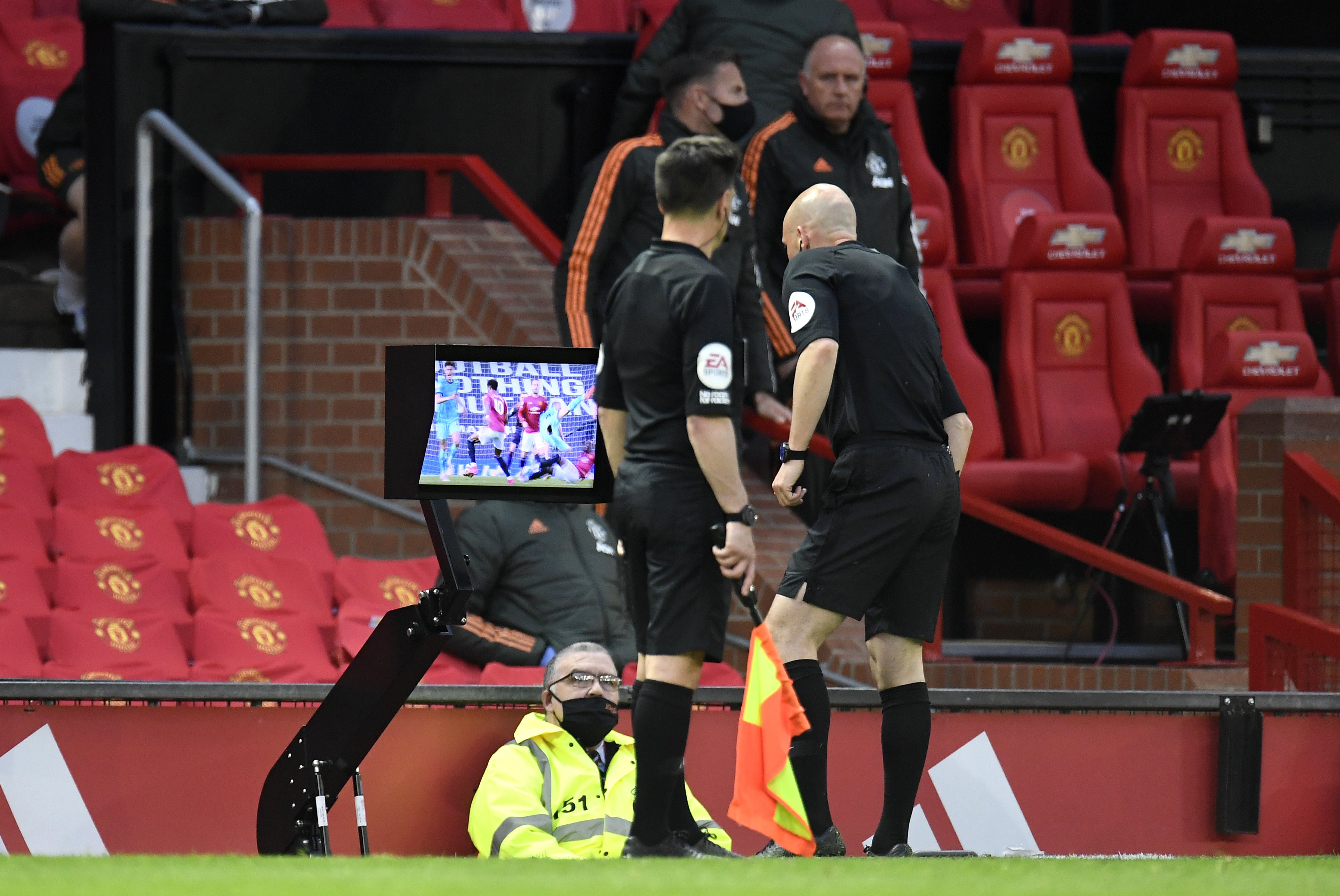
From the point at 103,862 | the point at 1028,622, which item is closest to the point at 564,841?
the point at 103,862

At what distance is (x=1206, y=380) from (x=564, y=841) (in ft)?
13.8

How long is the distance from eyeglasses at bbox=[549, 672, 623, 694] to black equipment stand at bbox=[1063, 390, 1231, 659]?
2.68m

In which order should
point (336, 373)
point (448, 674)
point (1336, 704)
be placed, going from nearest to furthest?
point (1336, 704)
point (448, 674)
point (336, 373)

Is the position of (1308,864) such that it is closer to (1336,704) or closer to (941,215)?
(1336,704)

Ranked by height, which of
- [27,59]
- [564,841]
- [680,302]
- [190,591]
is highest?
[27,59]

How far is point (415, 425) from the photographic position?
3834 mm

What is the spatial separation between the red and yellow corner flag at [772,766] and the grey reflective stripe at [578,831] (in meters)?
0.76

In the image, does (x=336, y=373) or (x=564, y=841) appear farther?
(x=336, y=373)

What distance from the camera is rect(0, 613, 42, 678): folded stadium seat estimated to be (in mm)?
5305

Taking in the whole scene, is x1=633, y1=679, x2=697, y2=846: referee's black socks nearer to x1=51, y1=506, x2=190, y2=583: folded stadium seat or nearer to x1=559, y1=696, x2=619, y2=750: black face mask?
x1=559, y1=696, x2=619, y2=750: black face mask

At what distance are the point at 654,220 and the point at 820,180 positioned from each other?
2.32ft

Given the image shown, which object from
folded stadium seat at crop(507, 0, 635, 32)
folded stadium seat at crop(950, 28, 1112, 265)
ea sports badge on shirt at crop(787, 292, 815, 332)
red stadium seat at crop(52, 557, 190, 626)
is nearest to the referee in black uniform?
ea sports badge on shirt at crop(787, 292, 815, 332)

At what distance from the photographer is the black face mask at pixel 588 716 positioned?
4.65 m

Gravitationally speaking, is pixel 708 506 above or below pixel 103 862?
above
